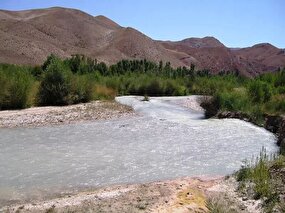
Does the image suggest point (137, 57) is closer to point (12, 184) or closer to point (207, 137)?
point (207, 137)

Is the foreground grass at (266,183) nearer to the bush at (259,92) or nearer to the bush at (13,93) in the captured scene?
the bush at (259,92)

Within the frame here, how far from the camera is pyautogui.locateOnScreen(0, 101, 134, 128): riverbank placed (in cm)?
2259

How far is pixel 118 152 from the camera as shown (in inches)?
620

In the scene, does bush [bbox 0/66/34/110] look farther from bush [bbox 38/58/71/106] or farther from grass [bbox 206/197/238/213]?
grass [bbox 206/197/238/213]

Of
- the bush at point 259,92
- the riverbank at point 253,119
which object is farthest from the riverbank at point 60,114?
the bush at point 259,92

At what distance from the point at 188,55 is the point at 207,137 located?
138781 mm

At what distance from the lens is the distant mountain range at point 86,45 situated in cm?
10012

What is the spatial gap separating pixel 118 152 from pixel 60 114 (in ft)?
34.0

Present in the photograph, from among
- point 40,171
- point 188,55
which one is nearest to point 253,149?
point 40,171

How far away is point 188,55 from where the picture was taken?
155875 millimetres

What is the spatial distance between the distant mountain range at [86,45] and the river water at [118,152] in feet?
235

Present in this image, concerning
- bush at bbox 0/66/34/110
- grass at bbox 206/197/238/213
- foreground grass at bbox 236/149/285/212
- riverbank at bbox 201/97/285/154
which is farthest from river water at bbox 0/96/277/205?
bush at bbox 0/66/34/110

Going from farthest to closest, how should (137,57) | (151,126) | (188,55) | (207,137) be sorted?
(188,55)
(137,57)
(151,126)
(207,137)

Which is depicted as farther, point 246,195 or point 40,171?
point 40,171
